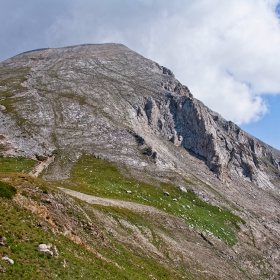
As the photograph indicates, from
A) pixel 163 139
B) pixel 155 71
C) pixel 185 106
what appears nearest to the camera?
pixel 163 139

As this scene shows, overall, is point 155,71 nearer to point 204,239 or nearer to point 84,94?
point 84,94

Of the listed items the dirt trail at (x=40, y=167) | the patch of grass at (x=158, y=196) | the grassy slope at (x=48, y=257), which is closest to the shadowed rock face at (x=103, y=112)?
the dirt trail at (x=40, y=167)

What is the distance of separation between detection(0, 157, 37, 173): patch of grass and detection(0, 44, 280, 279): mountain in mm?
256

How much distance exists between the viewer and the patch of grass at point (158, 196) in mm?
60372

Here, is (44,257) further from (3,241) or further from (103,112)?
(103,112)

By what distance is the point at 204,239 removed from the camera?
170 ft

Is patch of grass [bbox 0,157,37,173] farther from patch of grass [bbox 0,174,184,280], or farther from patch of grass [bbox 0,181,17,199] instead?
patch of grass [bbox 0,174,184,280]

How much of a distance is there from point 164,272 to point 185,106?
12372 cm

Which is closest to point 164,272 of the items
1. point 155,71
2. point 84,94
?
point 84,94

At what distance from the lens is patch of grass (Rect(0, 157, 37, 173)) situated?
6614 centimetres

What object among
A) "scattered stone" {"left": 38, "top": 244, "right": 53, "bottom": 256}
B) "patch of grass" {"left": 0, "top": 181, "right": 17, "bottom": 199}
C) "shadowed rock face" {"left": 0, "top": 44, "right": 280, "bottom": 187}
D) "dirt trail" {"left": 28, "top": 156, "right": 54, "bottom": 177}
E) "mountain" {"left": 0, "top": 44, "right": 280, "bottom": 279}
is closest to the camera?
"scattered stone" {"left": 38, "top": 244, "right": 53, "bottom": 256}

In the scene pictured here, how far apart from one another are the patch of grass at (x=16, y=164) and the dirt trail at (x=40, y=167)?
4.36ft

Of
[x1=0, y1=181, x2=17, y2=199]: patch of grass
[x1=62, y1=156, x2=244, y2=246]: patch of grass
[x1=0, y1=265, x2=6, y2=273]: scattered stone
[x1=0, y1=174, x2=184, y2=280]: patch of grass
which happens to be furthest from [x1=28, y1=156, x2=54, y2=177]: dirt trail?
[x1=0, y1=265, x2=6, y2=273]: scattered stone

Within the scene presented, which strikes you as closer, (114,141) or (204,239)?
(204,239)
